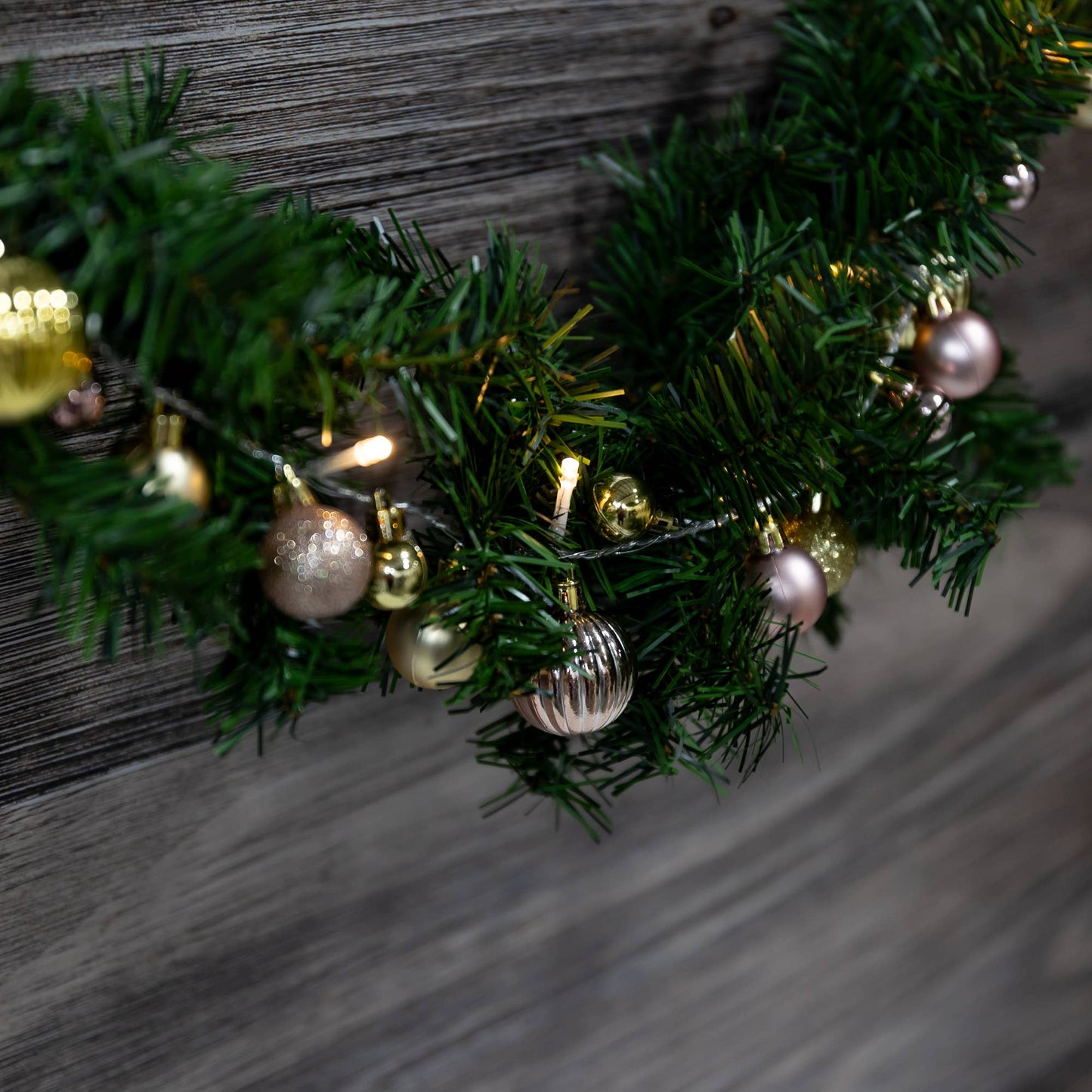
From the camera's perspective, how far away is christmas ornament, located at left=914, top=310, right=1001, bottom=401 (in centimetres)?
41

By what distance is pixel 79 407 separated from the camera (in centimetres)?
26

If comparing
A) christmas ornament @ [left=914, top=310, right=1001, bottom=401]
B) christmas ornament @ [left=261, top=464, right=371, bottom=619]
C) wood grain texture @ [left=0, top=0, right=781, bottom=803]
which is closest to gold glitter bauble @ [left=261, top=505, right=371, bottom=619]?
christmas ornament @ [left=261, top=464, right=371, bottom=619]

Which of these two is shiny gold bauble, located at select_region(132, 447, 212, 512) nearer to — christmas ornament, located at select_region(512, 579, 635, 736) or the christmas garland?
the christmas garland

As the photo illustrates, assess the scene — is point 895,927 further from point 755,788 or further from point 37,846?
point 37,846

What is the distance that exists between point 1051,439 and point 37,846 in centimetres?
52

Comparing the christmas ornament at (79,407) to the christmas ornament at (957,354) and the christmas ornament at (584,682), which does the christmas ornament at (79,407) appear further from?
the christmas ornament at (957,354)

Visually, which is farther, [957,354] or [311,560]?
[957,354]

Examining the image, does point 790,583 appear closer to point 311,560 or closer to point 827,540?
point 827,540

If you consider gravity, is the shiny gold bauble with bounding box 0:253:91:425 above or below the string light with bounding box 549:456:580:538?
above

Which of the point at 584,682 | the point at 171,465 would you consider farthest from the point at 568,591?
the point at 171,465

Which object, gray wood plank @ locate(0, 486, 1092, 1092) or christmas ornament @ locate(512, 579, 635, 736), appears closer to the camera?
christmas ornament @ locate(512, 579, 635, 736)

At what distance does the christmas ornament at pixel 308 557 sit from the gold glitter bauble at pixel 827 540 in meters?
0.17

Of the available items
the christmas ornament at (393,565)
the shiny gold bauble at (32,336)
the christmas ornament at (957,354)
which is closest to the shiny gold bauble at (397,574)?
the christmas ornament at (393,565)

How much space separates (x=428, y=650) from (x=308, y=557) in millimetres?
57
